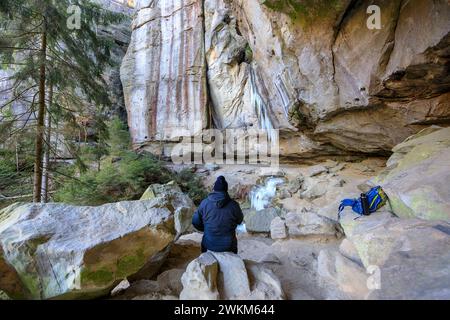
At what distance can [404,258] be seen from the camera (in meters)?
2.37

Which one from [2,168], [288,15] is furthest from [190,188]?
[288,15]

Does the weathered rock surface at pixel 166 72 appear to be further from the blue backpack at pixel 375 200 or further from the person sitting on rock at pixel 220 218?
the person sitting on rock at pixel 220 218

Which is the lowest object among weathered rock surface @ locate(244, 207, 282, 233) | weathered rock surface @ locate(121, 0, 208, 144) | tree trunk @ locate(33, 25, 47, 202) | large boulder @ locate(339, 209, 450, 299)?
weathered rock surface @ locate(244, 207, 282, 233)

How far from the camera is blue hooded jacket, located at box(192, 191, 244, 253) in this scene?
Answer: 11.2ft

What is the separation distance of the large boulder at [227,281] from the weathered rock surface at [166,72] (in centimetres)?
1283

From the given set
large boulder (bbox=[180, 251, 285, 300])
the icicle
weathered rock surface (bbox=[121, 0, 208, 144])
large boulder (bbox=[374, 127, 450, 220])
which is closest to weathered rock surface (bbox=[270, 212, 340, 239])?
large boulder (bbox=[374, 127, 450, 220])

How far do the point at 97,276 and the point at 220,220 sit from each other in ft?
5.19

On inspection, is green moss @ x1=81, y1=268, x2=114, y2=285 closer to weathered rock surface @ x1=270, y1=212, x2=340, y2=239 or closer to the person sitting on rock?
the person sitting on rock

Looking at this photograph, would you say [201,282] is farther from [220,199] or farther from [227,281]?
[220,199]

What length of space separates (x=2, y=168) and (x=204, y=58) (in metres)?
12.0

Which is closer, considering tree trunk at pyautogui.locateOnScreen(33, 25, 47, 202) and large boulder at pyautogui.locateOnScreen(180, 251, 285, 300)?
large boulder at pyautogui.locateOnScreen(180, 251, 285, 300)

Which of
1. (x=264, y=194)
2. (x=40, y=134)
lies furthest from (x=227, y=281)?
(x=264, y=194)

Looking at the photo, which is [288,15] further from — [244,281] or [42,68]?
[244,281]

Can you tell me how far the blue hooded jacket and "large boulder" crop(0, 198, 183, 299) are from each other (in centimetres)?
52
